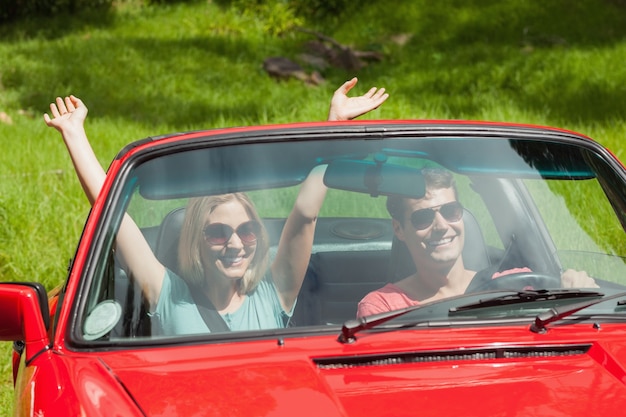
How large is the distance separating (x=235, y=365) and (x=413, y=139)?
0.90 meters

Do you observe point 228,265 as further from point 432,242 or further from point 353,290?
point 432,242

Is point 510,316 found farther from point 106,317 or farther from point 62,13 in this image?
point 62,13

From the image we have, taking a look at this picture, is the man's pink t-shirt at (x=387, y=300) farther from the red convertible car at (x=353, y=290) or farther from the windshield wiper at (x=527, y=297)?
the windshield wiper at (x=527, y=297)

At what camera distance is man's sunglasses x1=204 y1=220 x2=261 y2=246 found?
2729mm

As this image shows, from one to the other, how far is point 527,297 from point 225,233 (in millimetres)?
822

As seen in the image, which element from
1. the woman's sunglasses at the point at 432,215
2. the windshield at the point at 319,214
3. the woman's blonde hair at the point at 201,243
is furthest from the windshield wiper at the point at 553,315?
the woman's blonde hair at the point at 201,243

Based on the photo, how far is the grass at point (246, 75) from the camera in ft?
29.4

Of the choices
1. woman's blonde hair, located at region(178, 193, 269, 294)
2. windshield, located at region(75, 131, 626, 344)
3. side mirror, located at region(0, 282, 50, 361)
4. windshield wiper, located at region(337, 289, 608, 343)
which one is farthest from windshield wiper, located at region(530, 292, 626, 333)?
side mirror, located at region(0, 282, 50, 361)

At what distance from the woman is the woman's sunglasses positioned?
0.90 ft

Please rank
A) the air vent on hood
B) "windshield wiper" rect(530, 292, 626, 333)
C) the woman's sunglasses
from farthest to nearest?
the woman's sunglasses < "windshield wiper" rect(530, 292, 626, 333) < the air vent on hood

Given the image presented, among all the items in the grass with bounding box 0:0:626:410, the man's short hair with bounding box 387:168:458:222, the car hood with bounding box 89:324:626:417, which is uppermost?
the grass with bounding box 0:0:626:410

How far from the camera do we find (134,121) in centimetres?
1310

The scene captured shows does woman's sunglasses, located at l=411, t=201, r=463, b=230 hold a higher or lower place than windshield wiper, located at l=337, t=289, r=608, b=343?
higher

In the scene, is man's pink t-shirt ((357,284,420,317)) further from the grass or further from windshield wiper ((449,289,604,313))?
the grass
